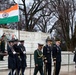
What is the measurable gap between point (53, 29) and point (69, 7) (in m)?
19.3

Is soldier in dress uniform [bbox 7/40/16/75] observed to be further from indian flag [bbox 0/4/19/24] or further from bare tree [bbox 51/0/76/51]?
bare tree [bbox 51/0/76/51]

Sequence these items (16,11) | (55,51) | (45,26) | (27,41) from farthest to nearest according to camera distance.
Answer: (45,26) → (27,41) → (16,11) → (55,51)

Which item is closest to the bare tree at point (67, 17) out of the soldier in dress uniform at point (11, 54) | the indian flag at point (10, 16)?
the indian flag at point (10, 16)

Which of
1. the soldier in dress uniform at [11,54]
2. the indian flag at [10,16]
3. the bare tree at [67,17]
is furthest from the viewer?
the bare tree at [67,17]

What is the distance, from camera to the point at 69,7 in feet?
146

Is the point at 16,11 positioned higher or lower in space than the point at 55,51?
higher

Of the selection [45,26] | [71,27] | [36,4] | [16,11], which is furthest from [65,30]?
[16,11]

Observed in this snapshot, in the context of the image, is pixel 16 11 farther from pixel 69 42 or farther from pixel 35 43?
pixel 69 42

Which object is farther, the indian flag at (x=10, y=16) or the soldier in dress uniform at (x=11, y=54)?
the indian flag at (x=10, y=16)

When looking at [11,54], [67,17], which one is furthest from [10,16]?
[67,17]

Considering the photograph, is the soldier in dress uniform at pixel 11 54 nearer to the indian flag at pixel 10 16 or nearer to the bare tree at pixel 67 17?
the indian flag at pixel 10 16

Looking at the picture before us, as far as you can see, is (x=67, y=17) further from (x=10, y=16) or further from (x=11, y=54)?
(x=11, y=54)

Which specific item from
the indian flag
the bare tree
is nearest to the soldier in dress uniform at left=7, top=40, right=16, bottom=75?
the indian flag

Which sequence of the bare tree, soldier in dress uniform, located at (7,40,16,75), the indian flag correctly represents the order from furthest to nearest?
1. the bare tree
2. the indian flag
3. soldier in dress uniform, located at (7,40,16,75)
